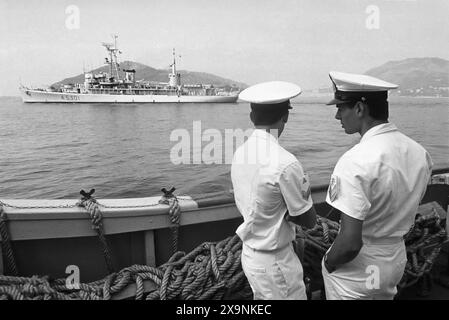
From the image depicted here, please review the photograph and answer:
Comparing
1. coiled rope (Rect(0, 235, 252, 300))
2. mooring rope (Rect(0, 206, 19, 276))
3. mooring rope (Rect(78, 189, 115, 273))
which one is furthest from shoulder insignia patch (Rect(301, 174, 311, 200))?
mooring rope (Rect(0, 206, 19, 276))

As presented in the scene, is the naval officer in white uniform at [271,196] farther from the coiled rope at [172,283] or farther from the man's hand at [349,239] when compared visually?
the coiled rope at [172,283]

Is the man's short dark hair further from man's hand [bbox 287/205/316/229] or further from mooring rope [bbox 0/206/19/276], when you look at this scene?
mooring rope [bbox 0/206/19/276]

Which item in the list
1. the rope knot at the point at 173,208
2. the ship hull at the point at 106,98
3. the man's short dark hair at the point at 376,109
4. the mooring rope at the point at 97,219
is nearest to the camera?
the man's short dark hair at the point at 376,109

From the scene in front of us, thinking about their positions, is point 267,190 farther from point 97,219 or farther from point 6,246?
point 6,246

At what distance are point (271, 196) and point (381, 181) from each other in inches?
17.1

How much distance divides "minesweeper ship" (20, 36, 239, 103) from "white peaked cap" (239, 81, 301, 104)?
2383 inches

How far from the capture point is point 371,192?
4.45 feet

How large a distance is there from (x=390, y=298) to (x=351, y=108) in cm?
87

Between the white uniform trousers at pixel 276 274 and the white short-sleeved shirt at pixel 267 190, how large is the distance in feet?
0.17

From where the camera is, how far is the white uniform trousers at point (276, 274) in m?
1.60

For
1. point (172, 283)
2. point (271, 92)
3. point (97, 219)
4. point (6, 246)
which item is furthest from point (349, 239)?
point (6, 246)

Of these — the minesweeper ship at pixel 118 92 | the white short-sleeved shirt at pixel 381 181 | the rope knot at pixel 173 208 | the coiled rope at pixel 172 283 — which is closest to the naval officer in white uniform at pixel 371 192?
the white short-sleeved shirt at pixel 381 181

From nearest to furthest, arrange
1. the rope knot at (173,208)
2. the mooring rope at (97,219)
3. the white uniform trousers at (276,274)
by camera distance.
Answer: the white uniform trousers at (276,274) → the mooring rope at (97,219) → the rope knot at (173,208)
